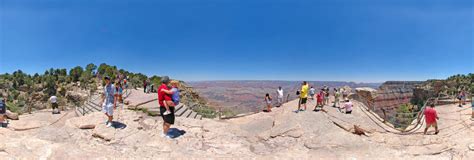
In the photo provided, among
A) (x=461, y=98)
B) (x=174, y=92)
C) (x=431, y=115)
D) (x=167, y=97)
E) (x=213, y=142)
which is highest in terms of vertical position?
(x=174, y=92)

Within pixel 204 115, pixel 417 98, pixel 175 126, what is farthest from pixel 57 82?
pixel 417 98

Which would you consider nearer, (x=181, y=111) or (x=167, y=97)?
(x=167, y=97)

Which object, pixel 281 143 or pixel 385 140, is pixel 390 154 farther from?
pixel 281 143

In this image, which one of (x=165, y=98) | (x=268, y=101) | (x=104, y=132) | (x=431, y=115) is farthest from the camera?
(x=268, y=101)

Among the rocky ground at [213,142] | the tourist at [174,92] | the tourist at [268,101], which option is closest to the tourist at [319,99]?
the tourist at [268,101]

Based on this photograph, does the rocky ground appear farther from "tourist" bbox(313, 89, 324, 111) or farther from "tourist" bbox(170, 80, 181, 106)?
"tourist" bbox(313, 89, 324, 111)

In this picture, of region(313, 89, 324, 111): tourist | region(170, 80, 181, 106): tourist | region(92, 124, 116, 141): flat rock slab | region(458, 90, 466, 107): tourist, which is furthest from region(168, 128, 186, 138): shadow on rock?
region(458, 90, 466, 107): tourist

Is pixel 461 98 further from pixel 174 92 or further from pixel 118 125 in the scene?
pixel 118 125

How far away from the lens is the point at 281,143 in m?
8.89

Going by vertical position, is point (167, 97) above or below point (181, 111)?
above

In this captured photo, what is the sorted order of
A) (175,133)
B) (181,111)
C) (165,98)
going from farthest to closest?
(181,111) → (175,133) → (165,98)

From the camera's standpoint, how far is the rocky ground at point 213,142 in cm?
718

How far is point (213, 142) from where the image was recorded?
8.59 meters

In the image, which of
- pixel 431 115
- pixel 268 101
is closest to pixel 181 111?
pixel 268 101
